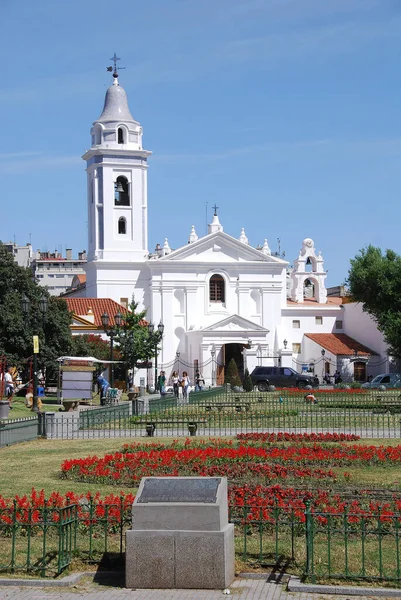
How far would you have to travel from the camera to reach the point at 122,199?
69500 mm

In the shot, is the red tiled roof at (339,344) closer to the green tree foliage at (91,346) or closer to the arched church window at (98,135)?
the green tree foliage at (91,346)

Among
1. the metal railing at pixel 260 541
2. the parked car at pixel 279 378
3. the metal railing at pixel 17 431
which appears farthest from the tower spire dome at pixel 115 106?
the metal railing at pixel 260 541

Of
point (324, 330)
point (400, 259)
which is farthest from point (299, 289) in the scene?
point (400, 259)

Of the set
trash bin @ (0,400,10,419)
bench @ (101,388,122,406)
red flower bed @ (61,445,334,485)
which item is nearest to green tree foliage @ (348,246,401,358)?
bench @ (101,388,122,406)

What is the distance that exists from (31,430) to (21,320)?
20381mm

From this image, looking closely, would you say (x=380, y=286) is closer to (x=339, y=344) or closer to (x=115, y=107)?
(x=339, y=344)

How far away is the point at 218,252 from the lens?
6962 centimetres

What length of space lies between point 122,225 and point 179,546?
60246mm

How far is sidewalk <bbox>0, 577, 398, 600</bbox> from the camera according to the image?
9266 millimetres

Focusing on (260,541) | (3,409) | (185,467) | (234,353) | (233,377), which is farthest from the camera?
(234,353)

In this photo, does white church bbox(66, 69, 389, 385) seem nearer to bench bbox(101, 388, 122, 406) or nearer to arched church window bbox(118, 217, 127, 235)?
arched church window bbox(118, 217, 127, 235)

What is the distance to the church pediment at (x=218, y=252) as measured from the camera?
68.8 metres

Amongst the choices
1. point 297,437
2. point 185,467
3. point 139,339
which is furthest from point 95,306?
point 185,467

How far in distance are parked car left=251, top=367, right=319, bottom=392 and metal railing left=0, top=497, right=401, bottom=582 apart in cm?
4216
